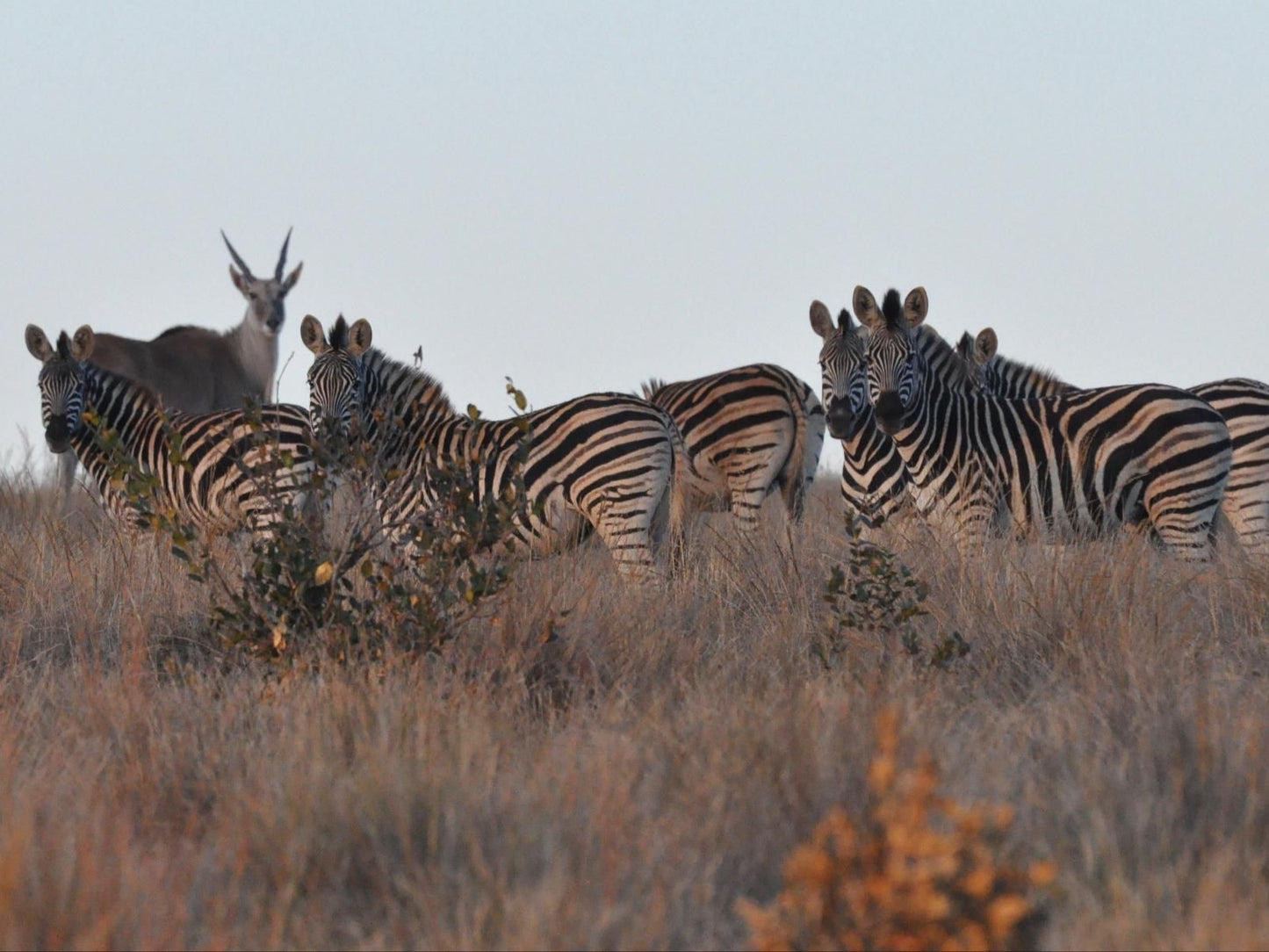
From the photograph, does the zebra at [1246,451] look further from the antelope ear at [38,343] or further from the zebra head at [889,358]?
the antelope ear at [38,343]

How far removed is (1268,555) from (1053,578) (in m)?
1.81

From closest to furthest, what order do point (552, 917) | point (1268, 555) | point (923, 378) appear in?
point (552, 917)
point (1268, 555)
point (923, 378)

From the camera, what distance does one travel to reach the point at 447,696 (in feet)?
17.6

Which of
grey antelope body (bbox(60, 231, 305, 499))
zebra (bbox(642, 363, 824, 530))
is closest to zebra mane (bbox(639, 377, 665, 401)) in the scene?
zebra (bbox(642, 363, 824, 530))

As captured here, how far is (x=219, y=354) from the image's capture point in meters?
21.3

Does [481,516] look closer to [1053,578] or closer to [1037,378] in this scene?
[1053,578]

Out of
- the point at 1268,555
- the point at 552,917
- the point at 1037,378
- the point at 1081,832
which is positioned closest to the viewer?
the point at 552,917

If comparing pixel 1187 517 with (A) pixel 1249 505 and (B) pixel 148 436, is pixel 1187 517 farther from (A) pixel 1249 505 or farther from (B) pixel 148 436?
(B) pixel 148 436

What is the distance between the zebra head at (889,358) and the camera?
912 centimetres

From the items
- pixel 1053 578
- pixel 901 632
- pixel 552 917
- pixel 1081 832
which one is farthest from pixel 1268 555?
pixel 552 917

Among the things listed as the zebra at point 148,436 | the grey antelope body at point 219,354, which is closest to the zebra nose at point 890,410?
the zebra at point 148,436

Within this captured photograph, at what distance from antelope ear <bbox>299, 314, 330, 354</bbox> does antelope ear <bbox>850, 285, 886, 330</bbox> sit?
3228 mm

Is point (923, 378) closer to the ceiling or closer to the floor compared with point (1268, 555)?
closer to the ceiling

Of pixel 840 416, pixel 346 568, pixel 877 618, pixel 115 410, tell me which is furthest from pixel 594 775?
pixel 115 410
